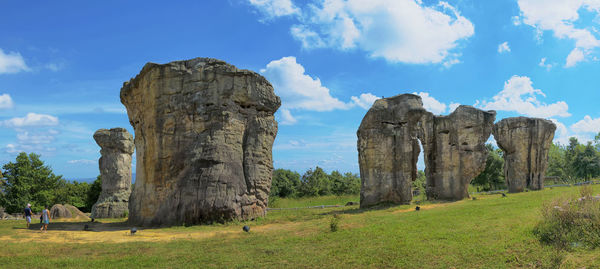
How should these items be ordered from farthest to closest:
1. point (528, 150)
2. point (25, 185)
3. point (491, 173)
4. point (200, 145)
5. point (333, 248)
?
point (491, 173)
point (25, 185)
point (528, 150)
point (200, 145)
point (333, 248)

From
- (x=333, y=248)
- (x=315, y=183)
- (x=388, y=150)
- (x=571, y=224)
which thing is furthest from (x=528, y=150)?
(x=333, y=248)

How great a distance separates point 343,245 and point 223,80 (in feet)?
35.5

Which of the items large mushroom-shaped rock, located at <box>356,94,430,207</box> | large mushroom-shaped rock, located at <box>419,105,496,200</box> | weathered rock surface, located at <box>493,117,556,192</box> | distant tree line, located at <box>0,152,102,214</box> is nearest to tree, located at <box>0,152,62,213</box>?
distant tree line, located at <box>0,152,102,214</box>

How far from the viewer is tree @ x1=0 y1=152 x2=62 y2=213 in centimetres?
3375

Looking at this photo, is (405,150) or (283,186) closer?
(405,150)

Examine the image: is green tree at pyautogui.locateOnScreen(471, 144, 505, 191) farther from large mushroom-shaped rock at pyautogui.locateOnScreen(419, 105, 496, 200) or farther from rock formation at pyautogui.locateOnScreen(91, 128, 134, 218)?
rock formation at pyautogui.locateOnScreen(91, 128, 134, 218)

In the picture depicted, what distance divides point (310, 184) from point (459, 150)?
2136cm

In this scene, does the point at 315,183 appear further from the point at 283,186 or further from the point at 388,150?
the point at 388,150

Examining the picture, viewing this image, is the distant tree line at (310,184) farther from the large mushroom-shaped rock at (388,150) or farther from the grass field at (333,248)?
the grass field at (333,248)

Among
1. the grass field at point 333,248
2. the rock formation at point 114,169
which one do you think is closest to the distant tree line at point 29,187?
the rock formation at point 114,169

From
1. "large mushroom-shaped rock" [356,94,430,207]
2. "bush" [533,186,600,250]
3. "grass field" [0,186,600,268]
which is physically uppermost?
"large mushroom-shaped rock" [356,94,430,207]

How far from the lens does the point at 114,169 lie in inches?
1042

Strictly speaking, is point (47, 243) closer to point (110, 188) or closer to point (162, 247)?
point (162, 247)

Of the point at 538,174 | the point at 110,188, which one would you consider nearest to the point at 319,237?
the point at 110,188
